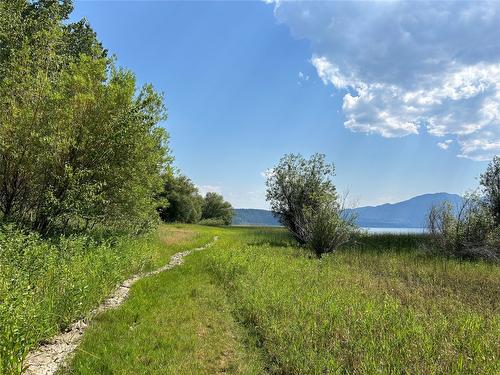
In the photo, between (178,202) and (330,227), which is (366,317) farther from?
(178,202)

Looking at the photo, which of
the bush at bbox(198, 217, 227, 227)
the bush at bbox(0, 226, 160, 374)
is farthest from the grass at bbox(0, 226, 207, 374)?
the bush at bbox(198, 217, 227, 227)

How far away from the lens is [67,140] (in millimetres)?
16016

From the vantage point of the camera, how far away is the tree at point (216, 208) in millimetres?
→ 106113

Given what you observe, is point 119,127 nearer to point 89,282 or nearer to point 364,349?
point 89,282

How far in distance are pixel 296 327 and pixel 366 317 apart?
5.36ft

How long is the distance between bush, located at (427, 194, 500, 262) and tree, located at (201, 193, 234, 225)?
271ft

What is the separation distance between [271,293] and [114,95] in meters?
12.8

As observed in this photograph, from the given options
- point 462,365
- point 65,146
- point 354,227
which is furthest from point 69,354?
point 354,227

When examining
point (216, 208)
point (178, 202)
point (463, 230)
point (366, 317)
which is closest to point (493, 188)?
point (463, 230)

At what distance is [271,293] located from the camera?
1019 centimetres

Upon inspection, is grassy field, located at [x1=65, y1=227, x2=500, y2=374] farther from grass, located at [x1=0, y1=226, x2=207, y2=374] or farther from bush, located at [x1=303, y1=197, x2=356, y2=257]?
bush, located at [x1=303, y1=197, x2=356, y2=257]

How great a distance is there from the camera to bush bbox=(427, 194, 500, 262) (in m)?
22.4

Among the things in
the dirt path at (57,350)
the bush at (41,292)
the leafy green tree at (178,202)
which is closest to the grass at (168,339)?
the dirt path at (57,350)

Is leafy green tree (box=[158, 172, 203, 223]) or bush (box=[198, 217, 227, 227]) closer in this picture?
leafy green tree (box=[158, 172, 203, 223])
